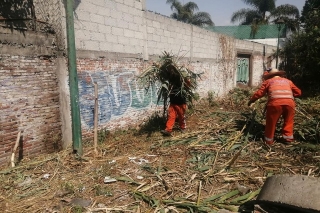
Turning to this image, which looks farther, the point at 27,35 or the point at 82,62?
the point at 82,62

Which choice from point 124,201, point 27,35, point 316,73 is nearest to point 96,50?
point 27,35

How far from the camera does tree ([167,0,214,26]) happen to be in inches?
1189

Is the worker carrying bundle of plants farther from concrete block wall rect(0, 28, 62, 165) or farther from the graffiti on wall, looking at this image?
concrete block wall rect(0, 28, 62, 165)

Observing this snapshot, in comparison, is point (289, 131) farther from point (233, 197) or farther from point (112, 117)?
point (112, 117)

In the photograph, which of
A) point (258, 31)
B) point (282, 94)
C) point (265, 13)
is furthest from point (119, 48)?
point (265, 13)

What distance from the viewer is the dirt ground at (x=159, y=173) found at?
367 centimetres

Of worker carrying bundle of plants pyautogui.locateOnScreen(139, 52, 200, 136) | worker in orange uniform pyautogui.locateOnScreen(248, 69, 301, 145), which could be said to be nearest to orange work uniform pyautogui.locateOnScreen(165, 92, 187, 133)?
worker carrying bundle of plants pyautogui.locateOnScreen(139, 52, 200, 136)

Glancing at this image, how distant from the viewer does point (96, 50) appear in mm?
6406

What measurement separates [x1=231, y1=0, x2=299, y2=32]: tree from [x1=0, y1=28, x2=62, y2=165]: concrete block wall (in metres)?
24.0

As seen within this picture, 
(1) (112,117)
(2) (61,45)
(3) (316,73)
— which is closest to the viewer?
(2) (61,45)

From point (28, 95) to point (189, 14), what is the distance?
27930 millimetres

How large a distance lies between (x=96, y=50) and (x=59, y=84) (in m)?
1.33

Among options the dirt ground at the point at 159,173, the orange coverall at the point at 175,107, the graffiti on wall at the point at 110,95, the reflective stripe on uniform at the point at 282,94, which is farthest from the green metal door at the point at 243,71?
the reflective stripe on uniform at the point at 282,94

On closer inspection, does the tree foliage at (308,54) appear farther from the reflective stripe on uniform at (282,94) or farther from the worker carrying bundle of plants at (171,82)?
the worker carrying bundle of plants at (171,82)
